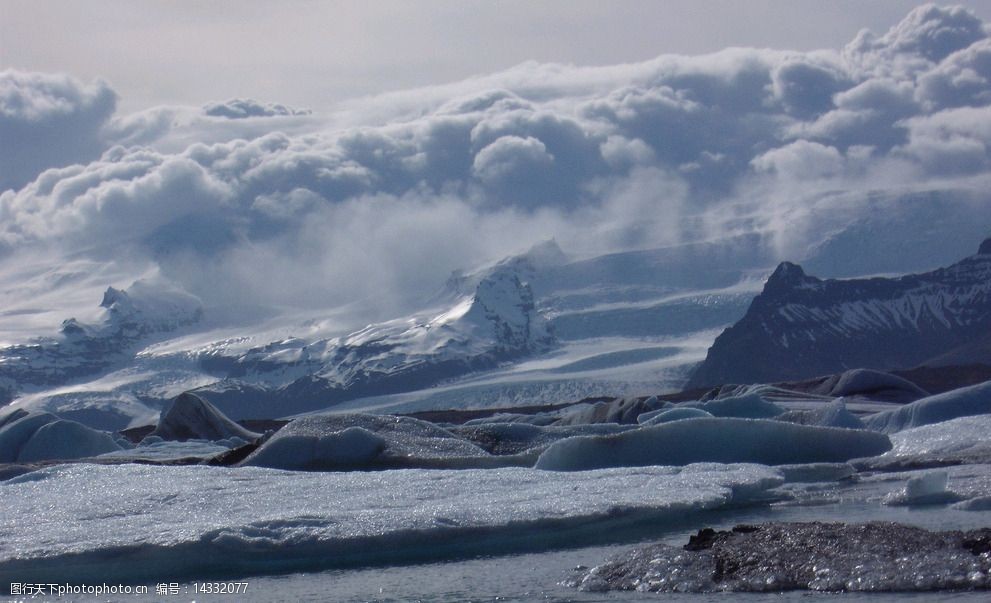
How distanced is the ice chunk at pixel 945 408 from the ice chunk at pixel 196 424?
814 inches

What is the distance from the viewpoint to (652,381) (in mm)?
129875

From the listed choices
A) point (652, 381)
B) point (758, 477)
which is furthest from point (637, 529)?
point (652, 381)

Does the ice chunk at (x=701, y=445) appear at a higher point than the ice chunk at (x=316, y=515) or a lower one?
lower

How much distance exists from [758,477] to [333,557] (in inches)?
223

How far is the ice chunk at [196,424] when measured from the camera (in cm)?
4062

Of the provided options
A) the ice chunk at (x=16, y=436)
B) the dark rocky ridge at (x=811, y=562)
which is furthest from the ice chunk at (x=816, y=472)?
the ice chunk at (x=16, y=436)

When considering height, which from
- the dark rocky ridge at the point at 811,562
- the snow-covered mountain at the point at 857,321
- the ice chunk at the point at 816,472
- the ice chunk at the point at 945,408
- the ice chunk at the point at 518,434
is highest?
the dark rocky ridge at the point at 811,562

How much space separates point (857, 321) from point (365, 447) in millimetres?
149122

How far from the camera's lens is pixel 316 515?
1407cm

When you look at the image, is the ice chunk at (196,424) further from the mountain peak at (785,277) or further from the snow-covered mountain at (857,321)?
the mountain peak at (785,277)

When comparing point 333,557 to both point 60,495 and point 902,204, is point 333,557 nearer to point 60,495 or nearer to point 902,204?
point 60,495

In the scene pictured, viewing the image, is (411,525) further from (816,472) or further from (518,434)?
(518,434)

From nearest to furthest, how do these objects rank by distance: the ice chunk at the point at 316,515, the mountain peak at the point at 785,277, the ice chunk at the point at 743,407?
1. the ice chunk at the point at 316,515
2. the ice chunk at the point at 743,407
3. the mountain peak at the point at 785,277

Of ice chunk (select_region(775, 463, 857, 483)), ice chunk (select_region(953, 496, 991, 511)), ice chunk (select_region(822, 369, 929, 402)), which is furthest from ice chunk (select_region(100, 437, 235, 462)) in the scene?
ice chunk (select_region(822, 369, 929, 402))
